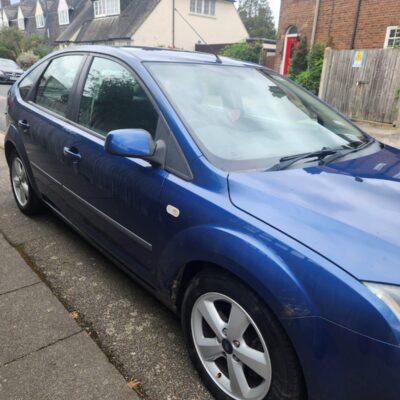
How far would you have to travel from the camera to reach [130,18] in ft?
94.4

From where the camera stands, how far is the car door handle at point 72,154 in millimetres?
2836

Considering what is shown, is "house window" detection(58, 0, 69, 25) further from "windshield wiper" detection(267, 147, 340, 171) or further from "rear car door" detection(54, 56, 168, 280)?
"windshield wiper" detection(267, 147, 340, 171)

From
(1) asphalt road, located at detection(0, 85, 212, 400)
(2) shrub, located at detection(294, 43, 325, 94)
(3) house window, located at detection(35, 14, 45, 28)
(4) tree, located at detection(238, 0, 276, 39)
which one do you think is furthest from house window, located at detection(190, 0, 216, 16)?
(4) tree, located at detection(238, 0, 276, 39)

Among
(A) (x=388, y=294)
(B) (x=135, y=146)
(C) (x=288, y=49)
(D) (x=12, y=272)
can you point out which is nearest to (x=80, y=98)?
(B) (x=135, y=146)

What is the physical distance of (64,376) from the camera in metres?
2.14

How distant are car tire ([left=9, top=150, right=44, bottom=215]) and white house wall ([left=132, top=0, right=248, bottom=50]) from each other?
2473cm

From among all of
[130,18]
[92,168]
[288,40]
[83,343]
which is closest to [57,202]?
[92,168]

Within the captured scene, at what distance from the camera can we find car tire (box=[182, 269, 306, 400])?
161cm

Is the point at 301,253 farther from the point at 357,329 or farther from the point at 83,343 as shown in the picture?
the point at 83,343

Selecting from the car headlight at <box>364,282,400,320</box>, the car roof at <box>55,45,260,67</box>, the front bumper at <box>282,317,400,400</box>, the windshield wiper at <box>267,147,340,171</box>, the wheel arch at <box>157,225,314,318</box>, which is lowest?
the front bumper at <box>282,317,400,400</box>

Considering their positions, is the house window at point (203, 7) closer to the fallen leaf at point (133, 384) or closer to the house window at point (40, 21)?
the house window at point (40, 21)

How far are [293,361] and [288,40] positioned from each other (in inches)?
681

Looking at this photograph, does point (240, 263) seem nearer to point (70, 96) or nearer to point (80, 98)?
point (80, 98)

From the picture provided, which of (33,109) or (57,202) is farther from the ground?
(33,109)
